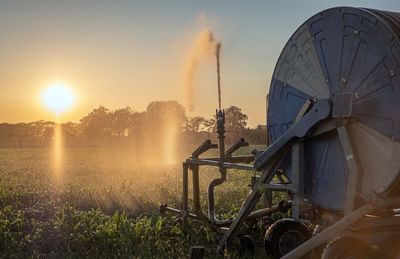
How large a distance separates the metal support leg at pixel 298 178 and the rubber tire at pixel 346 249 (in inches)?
46.5

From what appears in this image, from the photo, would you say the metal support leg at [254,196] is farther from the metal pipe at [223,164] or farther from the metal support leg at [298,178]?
the metal support leg at [298,178]

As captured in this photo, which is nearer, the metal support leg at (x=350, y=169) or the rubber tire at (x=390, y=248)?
the rubber tire at (x=390, y=248)

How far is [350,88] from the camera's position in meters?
5.84

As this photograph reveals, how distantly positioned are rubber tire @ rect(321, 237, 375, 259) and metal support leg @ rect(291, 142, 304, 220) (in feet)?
3.87

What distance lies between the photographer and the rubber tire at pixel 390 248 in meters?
5.41

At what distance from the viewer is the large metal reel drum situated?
5.41 metres

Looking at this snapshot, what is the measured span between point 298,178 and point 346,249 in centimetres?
136

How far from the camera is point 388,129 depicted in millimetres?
5410

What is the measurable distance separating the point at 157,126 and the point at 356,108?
6584 centimetres

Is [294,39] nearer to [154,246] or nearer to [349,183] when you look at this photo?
[349,183]

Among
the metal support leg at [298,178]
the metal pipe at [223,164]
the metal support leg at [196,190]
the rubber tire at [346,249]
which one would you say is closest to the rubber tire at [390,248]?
the rubber tire at [346,249]

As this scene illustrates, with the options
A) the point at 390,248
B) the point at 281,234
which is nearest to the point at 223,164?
the point at 281,234

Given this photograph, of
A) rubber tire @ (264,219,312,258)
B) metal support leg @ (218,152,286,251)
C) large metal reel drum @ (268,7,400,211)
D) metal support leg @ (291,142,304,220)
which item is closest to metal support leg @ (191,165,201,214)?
metal support leg @ (218,152,286,251)

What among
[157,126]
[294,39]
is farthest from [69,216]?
[157,126]
